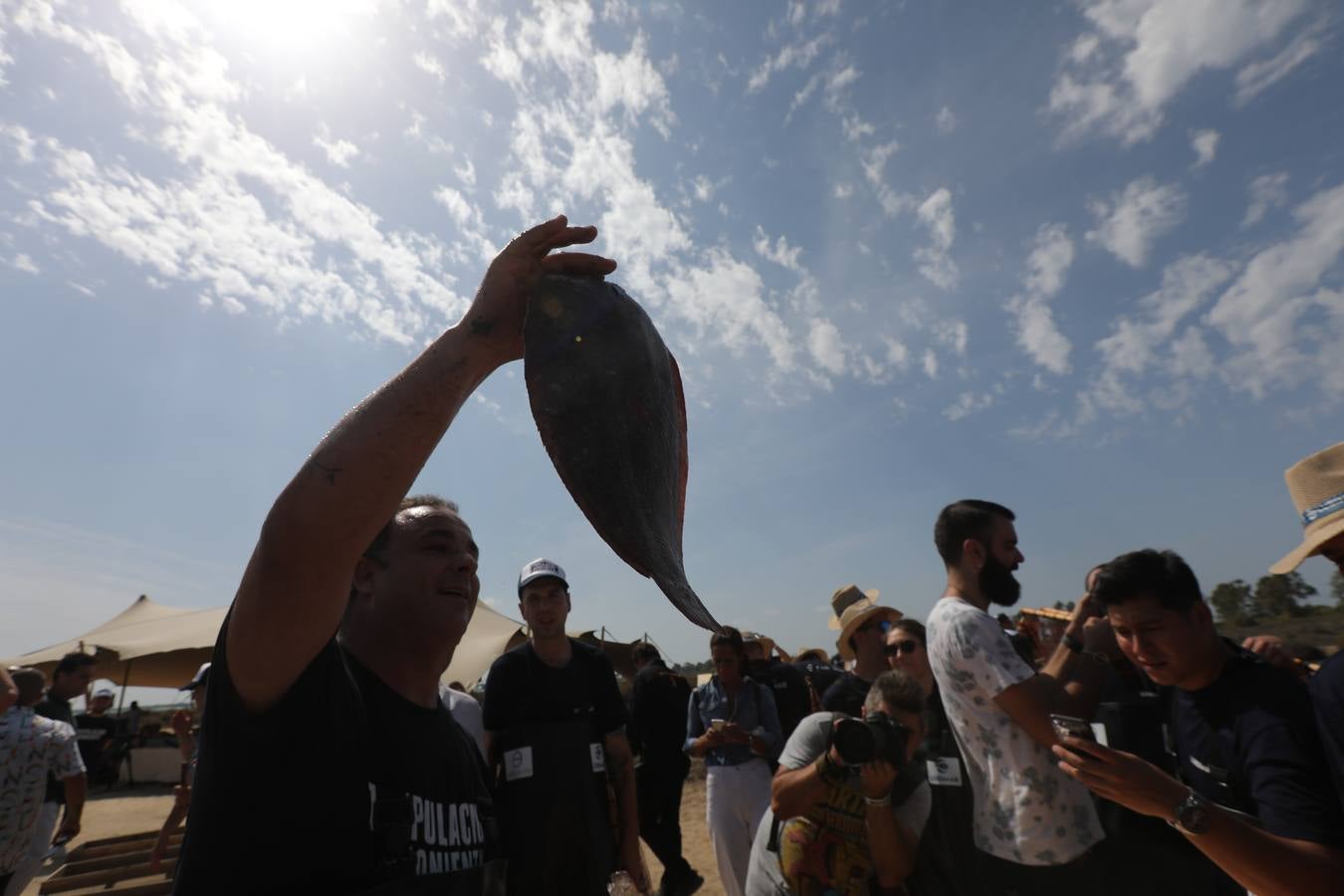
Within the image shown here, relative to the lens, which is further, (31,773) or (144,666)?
(144,666)

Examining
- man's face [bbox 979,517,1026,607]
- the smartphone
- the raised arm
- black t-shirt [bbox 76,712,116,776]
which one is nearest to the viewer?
the raised arm

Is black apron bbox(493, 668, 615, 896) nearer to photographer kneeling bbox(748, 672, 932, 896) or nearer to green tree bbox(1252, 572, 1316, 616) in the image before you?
photographer kneeling bbox(748, 672, 932, 896)

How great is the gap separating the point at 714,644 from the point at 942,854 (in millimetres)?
2293

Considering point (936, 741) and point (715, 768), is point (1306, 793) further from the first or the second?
point (715, 768)

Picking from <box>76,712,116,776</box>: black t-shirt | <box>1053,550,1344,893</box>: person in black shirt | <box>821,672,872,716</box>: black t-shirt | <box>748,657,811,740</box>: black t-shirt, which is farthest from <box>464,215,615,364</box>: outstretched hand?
<box>76,712,116,776</box>: black t-shirt

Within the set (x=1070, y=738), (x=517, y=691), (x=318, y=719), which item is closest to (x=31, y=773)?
(x=517, y=691)

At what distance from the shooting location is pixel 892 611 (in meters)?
5.61

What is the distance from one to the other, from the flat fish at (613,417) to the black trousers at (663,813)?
565 cm

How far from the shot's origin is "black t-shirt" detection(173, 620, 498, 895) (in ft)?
3.59

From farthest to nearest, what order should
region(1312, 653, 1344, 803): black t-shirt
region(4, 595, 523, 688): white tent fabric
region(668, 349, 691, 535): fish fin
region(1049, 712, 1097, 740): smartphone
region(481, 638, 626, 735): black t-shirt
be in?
1. region(4, 595, 523, 688): white tent fabric
2. region(481, 638, 626, 735): black t-shirt
3. region(1049, 712, 1097, 740): smartphone
4. region(1312, 653, 1344, 803): black t-shirt
5. region(668, 349, 691, 535): fish fin

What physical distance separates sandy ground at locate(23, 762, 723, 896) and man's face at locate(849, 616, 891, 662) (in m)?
2.87

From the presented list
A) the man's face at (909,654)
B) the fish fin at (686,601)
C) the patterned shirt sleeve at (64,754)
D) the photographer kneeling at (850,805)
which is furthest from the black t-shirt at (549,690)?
the patterned shirt sleeve at (64,754)

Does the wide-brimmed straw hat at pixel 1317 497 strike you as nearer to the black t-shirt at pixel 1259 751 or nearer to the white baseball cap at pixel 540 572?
the black t-shirt at pixel 1259 751

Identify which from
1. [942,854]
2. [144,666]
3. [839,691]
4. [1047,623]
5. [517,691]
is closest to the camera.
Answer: [942,854]
